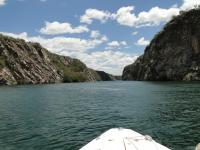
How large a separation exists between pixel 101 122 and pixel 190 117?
13.3 m

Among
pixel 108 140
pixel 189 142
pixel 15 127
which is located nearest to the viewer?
pixel 108 140

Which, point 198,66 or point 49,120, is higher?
point 198,66

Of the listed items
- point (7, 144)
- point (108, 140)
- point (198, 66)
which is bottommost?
point (7, 144)

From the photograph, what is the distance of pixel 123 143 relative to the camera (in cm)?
1805

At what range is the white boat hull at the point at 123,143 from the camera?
17.5 meters

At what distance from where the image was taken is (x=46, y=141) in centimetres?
2919

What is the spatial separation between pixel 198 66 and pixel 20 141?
18061cm

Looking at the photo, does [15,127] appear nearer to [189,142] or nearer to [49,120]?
[49,120]

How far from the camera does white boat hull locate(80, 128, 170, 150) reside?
17459mm

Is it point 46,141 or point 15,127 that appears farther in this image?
point 15,127

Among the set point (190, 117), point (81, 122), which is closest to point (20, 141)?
point (81, 122)

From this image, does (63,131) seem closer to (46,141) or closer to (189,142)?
(46,141)

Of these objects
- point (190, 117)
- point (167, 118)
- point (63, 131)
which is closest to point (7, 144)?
point (63, 131)

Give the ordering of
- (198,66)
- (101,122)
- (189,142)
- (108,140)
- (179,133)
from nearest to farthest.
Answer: (108,140), (189,142), (179,133), (101,122), (198,66)
